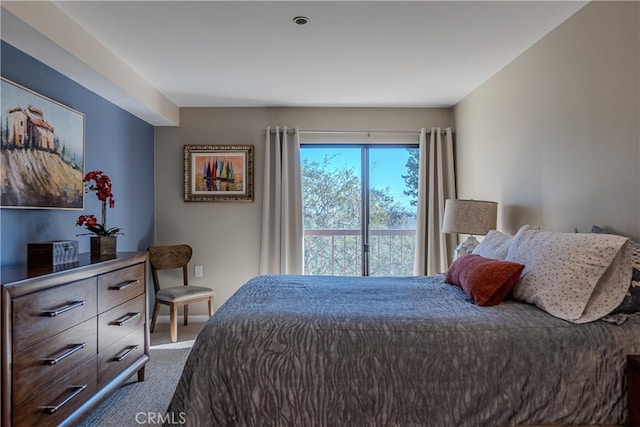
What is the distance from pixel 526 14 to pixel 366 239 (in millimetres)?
2597

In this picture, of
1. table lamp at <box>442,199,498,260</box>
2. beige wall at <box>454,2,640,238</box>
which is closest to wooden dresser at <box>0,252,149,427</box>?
table lamp at <box>442,199,498,260</box>

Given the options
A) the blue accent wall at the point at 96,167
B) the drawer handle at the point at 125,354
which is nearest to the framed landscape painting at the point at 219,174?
the blue accent wall at the point at 96,167

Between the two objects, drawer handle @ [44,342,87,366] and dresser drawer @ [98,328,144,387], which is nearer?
drawer handle @ [44,342,87,366]

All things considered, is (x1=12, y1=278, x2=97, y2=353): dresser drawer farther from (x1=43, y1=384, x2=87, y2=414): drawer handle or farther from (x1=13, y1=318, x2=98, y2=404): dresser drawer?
(x1=43, y1=384, x2=87, y2=414): drawer handle

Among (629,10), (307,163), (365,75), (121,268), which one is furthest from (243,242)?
(629,10)

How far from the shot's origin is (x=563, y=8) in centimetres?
222

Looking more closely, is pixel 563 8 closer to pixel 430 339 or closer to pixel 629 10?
pixel 629 10

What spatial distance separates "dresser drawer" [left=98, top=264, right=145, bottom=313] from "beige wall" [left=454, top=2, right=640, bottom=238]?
8.92 ft

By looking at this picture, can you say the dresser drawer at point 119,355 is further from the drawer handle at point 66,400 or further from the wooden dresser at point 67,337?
the drawer handle at point 66,400

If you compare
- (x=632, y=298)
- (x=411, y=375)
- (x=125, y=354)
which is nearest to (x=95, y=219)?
(x=125, y=354)

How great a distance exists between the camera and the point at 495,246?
2.39 meters

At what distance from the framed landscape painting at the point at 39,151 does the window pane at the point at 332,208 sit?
7.29ft

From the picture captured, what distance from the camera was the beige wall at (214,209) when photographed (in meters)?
4.20

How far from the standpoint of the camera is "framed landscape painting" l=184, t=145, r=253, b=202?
13.7 feet
